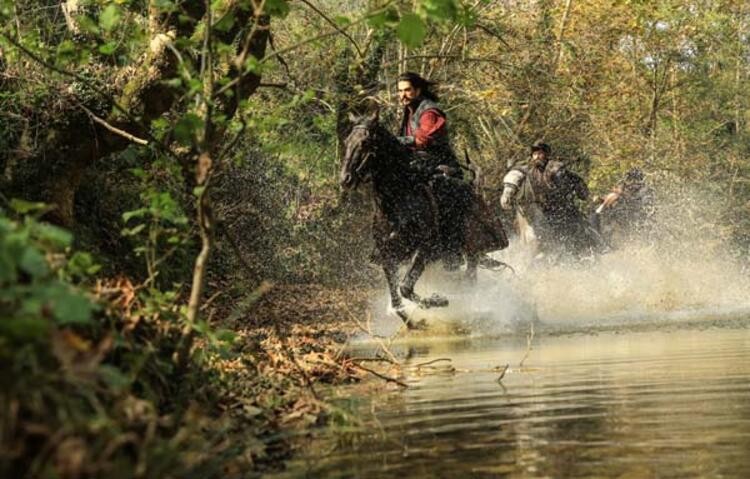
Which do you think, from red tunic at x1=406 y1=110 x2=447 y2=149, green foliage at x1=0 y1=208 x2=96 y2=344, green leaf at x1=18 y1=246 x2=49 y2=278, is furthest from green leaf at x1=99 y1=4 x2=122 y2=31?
red tunic at x1=406 y1=110 x2=447 y2=149

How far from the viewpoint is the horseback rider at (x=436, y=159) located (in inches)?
583

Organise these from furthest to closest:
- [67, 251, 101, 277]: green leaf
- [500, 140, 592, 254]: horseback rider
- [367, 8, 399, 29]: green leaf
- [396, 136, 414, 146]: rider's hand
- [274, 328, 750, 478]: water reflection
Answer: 1. [500, 140, 592, 254]: horseback rider
2. [396, 136, 414, 146]: rider's hand
3. [367, 8, 399, 29]: green leaf
4. [274, 328, 750, 478]: water reflection
5. [67, 251, 101, 277]: green leaf

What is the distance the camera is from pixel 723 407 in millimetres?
5531

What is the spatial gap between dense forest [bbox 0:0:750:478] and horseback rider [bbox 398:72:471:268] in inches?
36.3

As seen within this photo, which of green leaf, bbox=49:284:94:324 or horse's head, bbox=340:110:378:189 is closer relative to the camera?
green leaf, bbox=49:284:94:324

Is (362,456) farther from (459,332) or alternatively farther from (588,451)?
(459,332)

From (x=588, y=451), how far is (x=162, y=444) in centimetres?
→ 207

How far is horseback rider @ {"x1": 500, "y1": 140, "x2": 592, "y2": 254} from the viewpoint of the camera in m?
20.6

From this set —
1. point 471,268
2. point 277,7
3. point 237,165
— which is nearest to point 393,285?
point 471,268

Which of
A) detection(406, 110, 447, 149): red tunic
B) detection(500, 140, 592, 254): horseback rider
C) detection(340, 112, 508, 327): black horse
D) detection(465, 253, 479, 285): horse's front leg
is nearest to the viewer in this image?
detection(340, 112, 508, 327): black horse

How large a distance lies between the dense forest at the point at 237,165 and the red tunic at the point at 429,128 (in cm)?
107

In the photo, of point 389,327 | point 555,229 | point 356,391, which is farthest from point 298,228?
point 356,391

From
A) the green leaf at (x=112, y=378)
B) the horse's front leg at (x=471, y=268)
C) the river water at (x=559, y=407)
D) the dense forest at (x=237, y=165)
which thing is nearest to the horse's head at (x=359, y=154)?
the dense forest at (x=237, y=165)

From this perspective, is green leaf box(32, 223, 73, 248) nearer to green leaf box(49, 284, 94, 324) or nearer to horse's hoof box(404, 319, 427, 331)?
green leaf box(49, 284, 94, 324)
